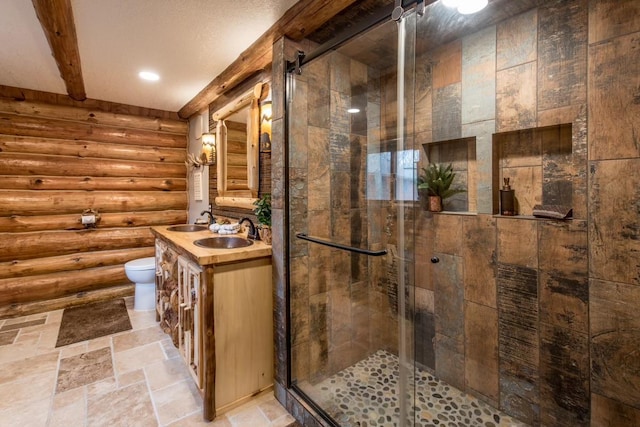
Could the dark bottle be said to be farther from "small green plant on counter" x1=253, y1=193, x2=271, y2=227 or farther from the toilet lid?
the toilet lid

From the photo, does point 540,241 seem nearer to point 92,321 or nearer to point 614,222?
point 614,222

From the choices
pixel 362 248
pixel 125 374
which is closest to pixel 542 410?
pixel 362 248

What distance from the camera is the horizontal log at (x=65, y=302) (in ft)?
9.90

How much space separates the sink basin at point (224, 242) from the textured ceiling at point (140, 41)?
1.43 meters

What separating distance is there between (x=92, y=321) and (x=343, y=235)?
2.79 m

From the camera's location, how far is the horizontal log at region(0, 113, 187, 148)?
3.10m

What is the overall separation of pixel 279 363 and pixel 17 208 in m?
3.35

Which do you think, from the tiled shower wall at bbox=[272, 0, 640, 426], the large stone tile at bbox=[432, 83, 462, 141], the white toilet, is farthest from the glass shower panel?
the white toilet

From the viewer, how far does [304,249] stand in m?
1.89

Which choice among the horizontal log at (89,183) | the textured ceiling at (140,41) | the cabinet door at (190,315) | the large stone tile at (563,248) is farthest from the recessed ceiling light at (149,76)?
the large stone tile at (563,248)

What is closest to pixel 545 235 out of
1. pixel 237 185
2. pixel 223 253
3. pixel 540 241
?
pixel 540 241

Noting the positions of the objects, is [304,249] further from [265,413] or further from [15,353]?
[15,353]

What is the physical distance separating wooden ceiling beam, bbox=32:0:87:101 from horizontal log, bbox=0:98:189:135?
724 mm

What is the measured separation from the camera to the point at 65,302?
128 inches
